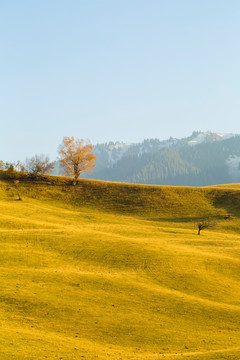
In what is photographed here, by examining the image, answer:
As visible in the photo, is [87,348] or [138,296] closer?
[87,348]

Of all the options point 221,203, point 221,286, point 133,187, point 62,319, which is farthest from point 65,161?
point 62,319

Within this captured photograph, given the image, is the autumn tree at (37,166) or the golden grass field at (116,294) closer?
the golden grass field at (116,294)

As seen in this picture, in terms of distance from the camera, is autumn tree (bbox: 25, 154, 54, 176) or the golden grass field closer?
the golden grass field

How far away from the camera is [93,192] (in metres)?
102

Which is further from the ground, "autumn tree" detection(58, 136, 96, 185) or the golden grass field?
"autumn tree" detection(58, 136, 96, 185)

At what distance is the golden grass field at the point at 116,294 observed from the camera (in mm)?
21531

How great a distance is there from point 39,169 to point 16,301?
8833 cm

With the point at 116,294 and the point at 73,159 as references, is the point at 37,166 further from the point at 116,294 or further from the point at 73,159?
the point at 116,294

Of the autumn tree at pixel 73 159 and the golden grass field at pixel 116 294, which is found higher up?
the autumn tree at pixel 73 159

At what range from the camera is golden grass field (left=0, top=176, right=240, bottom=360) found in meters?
21.5

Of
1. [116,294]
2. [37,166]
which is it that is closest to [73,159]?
[37,166]

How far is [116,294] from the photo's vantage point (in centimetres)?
3067

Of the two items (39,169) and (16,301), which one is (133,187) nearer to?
(39,169)

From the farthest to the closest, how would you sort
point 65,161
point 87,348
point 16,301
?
1. point 65,161
2. point 16,301
3. point 87,348
